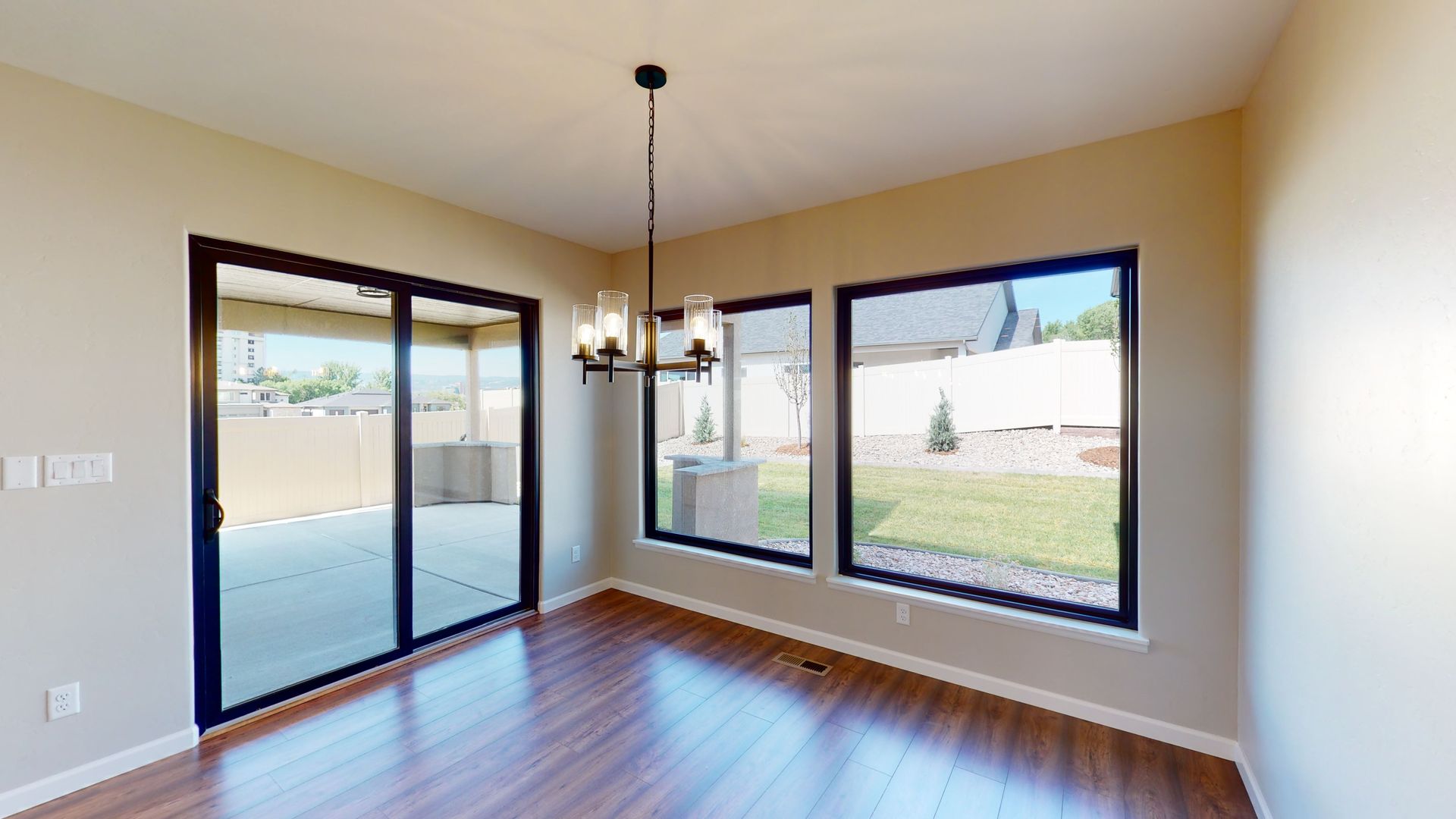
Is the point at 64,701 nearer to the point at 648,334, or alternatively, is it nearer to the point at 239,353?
the point at 239,353

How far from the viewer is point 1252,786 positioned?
82.4 inches

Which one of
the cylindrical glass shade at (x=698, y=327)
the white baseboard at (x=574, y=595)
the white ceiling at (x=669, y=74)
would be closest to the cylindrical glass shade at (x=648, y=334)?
the cylindrical glass shade at (x=698, y=327)

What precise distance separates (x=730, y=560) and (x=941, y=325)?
2.10 m

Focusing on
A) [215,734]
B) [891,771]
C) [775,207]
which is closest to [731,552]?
[891,771]

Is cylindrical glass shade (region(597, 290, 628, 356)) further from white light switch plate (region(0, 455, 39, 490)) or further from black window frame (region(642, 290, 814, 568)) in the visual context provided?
white light switch plate (region(0, 455, 39, 490))

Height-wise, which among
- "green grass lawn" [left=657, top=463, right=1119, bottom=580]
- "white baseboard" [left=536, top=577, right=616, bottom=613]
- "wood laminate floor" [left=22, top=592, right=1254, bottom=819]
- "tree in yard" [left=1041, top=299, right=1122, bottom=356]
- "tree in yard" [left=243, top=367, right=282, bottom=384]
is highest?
"tree in yard" [left=1041, top=299, right=1122, bottom=356]

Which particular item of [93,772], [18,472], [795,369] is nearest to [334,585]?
[93,772]

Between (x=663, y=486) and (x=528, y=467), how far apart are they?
1.04 m

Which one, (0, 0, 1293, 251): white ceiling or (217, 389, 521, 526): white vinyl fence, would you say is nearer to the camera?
(0, 0, 1293, 251): white ceiling

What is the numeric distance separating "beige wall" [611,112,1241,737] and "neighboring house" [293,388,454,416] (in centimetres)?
277

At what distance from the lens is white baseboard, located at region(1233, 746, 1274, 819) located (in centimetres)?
196

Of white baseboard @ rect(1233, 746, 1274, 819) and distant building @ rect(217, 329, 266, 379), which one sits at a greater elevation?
distant building @ rect(217, 329, 266, 379)

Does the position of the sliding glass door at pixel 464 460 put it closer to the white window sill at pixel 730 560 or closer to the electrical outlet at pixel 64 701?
the white window sill at pixel 730 560

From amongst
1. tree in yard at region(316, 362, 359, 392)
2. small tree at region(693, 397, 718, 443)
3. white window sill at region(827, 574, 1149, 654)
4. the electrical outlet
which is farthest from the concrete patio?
white window sill at region(827, 574, 1149, 654)
